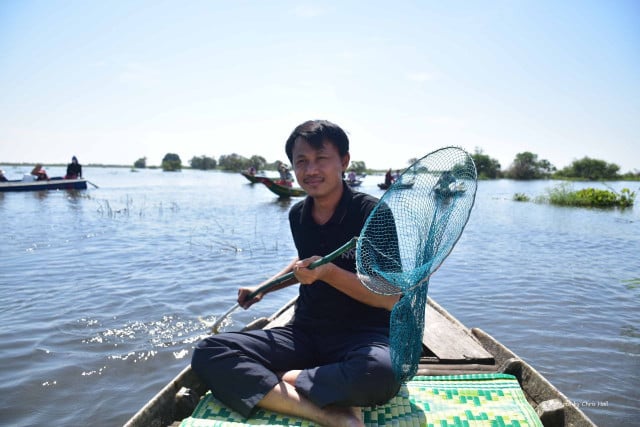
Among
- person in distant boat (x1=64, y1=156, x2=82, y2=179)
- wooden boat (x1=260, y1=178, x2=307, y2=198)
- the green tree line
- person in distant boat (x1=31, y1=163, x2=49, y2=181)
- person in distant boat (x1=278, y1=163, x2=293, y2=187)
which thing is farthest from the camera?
the green tree line

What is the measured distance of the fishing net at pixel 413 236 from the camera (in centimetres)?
193

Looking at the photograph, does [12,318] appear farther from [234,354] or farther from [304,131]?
[304,131]

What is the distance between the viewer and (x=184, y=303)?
5270 millimetres

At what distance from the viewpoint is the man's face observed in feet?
7.25

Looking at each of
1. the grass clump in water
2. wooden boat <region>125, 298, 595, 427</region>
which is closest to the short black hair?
wooden boat <region>125, 298, 595, 427</region>

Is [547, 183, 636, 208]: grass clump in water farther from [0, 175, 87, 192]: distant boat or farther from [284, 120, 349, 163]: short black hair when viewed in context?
[0, 175, 87, 192]: distant boat

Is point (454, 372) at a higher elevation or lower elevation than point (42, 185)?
lower

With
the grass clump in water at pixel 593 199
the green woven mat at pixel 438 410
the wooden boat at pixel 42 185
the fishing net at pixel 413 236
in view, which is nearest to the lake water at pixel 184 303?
the green woven mat at pixel 438 410

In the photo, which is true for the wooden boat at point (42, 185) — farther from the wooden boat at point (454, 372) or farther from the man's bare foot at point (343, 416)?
the man's bare foot at point (343, 416)

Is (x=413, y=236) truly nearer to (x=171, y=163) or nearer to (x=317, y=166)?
(x=317, y=166)

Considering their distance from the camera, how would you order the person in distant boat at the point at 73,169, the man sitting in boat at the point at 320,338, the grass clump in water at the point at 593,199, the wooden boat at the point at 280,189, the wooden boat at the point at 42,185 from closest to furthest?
1. the man sitting in boat at the point at 320,338
2. the wooden boat at the point at 42,185
3. the grass clump in water at the point at 593,199
4. the wooden boat at the point at 280,189
5. the person in distant boat at the point at 73,169

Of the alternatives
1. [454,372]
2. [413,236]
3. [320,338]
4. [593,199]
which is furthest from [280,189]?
[413,236]

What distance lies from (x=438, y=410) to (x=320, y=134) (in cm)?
144

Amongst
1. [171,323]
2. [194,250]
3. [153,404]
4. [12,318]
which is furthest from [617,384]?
[194,250]
